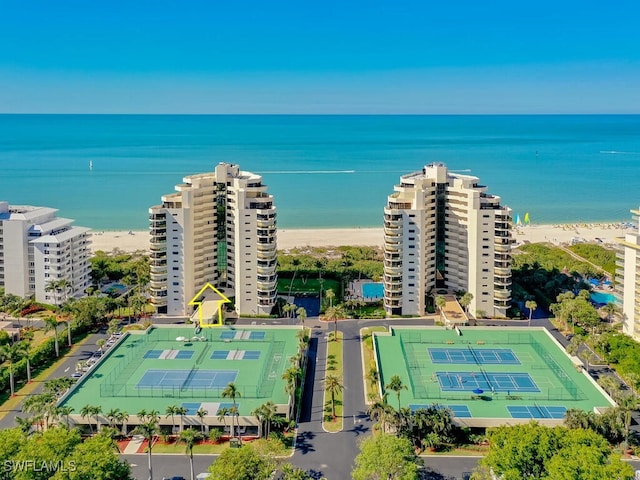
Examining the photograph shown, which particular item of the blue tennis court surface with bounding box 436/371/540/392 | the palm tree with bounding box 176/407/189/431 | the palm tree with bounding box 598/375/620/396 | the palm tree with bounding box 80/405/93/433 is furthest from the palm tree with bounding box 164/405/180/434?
the palm tree with bounding box 598/375/620/396

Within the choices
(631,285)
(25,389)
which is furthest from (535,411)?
(25,389)

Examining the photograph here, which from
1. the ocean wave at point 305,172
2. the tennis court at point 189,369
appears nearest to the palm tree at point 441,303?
the tennis court at point 189,369

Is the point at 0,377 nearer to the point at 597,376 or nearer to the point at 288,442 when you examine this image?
the point at 288,442

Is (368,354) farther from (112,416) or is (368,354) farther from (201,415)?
(112,416)

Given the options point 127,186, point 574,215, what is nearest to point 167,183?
point 127,186

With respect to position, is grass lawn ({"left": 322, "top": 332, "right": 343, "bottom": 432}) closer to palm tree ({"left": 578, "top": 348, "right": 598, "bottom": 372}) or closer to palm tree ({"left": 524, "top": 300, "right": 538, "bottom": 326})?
palm tree ({"left": 524, "top": 300, "right": 538, "bottom": 326})
